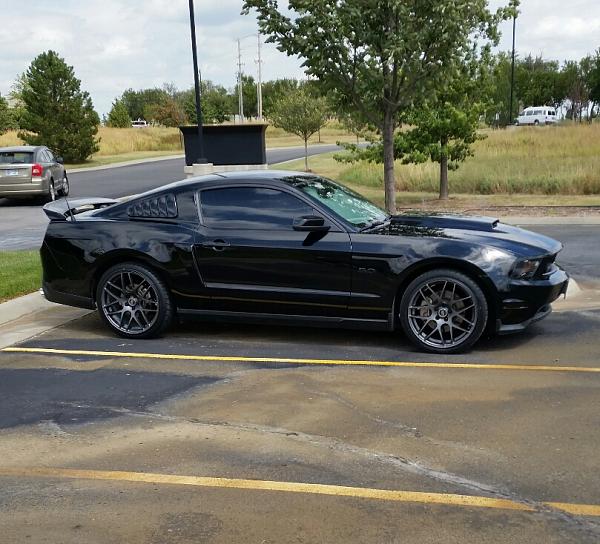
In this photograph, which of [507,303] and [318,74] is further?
[318,74]

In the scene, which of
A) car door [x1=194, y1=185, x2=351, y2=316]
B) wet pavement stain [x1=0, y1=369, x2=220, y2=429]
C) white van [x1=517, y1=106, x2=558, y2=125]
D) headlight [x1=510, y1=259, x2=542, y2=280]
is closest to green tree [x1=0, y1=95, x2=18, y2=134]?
white van [x1=517, y1=106, x2=558, y2=125]

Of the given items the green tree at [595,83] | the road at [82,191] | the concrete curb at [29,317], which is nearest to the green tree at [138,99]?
the green tree at [595,83]

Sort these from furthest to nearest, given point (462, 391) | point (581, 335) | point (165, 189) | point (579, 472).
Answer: point (165, 189)
point (581, 335)
point (462, 391)
point (579, 472)

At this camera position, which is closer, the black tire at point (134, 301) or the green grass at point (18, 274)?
the black tire at point (134, 301)

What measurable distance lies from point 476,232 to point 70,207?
13.1ft

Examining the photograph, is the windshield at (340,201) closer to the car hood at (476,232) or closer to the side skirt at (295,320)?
the car hood at (476,232)

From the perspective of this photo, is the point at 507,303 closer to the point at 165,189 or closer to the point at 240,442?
the point at 240,442

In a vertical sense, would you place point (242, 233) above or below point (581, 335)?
above

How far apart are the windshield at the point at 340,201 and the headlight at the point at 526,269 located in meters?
1.38

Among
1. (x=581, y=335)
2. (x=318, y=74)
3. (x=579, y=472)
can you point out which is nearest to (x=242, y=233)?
(x=581, y=335)

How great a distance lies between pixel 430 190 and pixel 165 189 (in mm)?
15466

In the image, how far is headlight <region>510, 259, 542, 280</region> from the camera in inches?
238

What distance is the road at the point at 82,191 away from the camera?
13823mm

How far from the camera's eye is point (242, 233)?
6.62 meters
